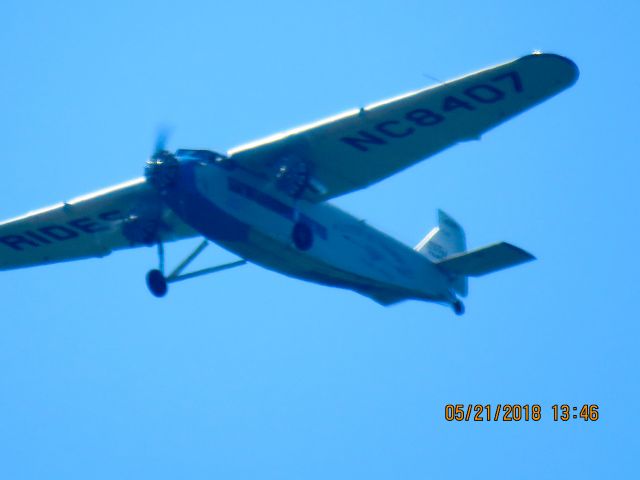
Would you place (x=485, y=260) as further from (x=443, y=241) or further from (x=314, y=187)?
(x=314, y=187)

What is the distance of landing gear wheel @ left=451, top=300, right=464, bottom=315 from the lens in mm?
34281

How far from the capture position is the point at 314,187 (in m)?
30.0

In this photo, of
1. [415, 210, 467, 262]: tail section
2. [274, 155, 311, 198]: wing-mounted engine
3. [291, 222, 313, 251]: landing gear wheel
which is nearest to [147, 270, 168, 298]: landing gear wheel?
[291, 222, 313, 251]: landing gear wheel

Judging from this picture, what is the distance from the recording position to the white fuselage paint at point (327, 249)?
29.5 m

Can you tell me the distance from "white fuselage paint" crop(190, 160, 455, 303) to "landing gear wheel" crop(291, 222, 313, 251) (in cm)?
14

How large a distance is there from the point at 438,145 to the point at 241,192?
396 cm

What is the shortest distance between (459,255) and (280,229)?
17.4ft

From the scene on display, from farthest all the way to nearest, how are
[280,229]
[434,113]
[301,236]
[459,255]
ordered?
[459,255] → [280,229] → [301,236] → [434,113]

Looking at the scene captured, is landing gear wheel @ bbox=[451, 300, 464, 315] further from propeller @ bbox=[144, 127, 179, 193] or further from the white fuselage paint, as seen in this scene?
propeller @ bbox=[144, 127, 179, 193]

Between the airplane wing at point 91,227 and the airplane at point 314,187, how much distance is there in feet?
0.12

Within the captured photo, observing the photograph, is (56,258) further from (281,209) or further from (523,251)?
(523,251)

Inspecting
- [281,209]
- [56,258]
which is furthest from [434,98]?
[56,258]

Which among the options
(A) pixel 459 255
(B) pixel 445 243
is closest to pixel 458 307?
(A) pixel 459 255

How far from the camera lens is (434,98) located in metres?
28.2
